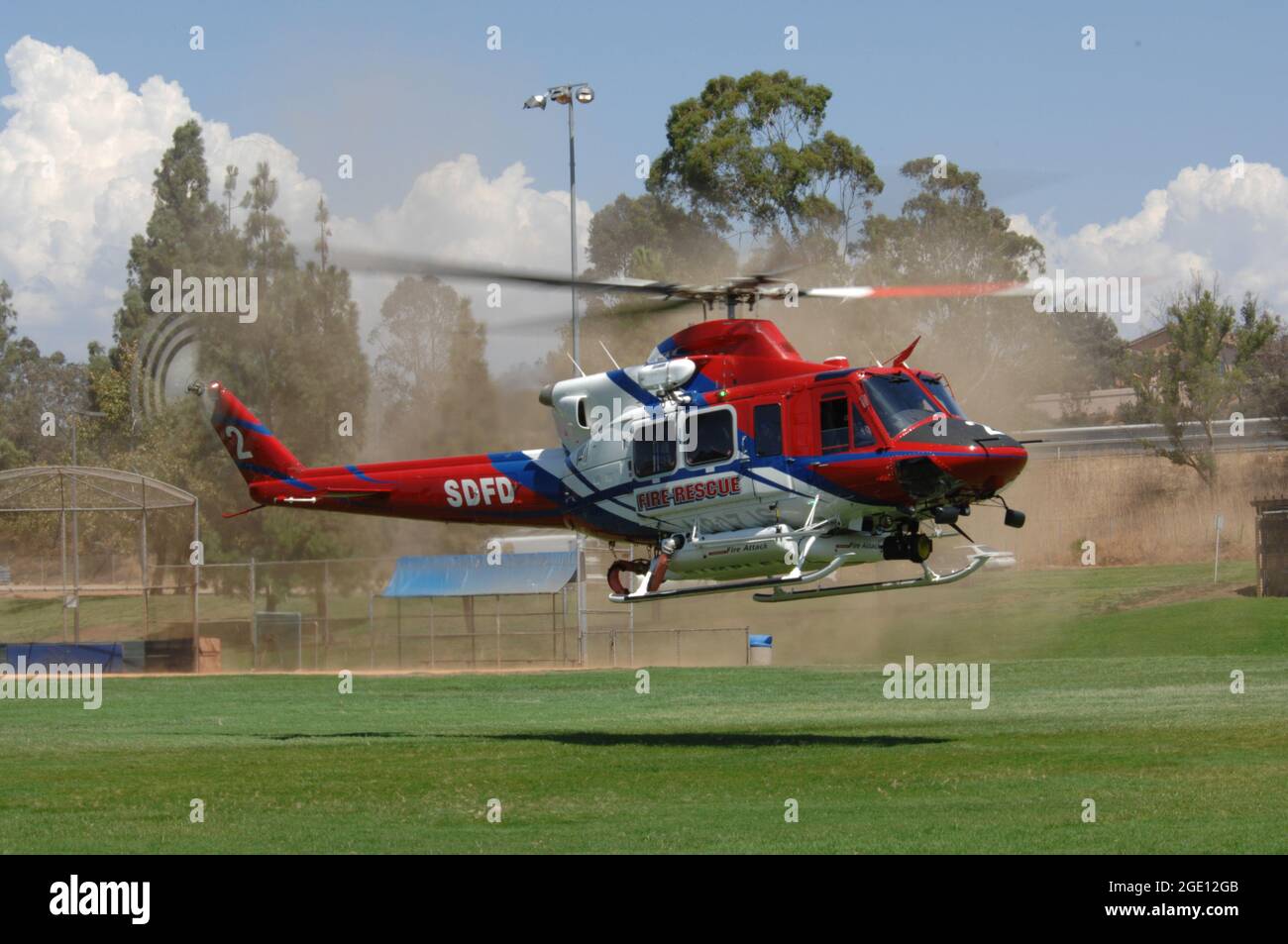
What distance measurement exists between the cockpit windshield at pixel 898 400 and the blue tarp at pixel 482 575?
→ 3056 cm

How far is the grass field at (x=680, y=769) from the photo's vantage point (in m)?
15.1

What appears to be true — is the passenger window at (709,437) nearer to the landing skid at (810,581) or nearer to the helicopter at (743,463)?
the helicopter at (743,463)

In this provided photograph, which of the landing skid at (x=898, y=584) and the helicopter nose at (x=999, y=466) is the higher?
the helicopter nose at (x=999, y=466)

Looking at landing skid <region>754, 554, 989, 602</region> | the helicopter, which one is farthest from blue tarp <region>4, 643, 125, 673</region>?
landing skid <region>754, 554, 989, 602</region>

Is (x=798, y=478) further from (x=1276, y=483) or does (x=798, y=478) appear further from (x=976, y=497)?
(x=1276, y=483)

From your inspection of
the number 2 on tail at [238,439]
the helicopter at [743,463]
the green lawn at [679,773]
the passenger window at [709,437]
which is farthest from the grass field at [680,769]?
the number 2 on tail at [238,439]

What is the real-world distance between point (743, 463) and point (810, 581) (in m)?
1.96

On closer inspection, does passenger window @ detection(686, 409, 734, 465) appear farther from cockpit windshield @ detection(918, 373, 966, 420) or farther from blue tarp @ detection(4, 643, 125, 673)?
blue tarp @ detection(4, 643, 125, 673)

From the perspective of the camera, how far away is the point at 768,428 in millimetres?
22906

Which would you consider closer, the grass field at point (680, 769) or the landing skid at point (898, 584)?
the grass field at point (680, 769)

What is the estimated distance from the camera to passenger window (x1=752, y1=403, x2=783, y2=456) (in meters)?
22.8

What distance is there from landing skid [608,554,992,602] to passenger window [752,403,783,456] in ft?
5.73
